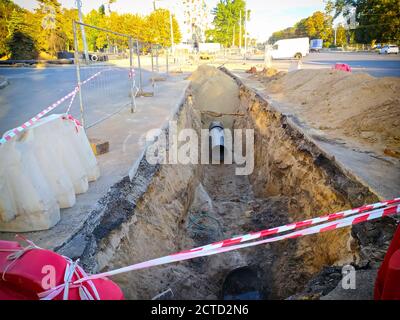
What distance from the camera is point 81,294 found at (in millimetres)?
1904

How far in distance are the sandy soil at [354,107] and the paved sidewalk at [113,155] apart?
4819 millimetres

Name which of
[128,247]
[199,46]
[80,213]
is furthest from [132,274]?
[199,46]

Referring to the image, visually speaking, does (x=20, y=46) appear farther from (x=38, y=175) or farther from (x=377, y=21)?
(x=377, y=21)

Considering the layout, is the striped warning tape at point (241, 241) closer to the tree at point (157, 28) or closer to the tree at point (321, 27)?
the tree at point (157, 28)

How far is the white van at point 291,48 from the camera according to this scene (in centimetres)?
4222

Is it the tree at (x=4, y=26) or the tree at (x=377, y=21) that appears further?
the tree at (x=377, y=21)

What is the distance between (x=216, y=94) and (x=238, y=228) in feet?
41.8

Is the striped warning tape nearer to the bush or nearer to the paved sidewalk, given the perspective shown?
the paved sidewalk

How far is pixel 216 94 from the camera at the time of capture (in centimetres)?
→ 1819

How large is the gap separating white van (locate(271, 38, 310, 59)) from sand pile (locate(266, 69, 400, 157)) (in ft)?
104

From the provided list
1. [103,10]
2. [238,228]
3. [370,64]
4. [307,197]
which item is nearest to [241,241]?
[307,197]

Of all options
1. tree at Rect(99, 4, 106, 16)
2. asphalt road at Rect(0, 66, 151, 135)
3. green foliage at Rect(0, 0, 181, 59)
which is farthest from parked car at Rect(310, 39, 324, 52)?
asphalt road at Rect(0, 66, 151, 135)

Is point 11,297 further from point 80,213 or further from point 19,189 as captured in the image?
point 80,213

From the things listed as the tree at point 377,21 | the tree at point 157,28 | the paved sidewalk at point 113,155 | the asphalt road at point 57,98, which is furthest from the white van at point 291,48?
the paved sidewalk at point 113,155
